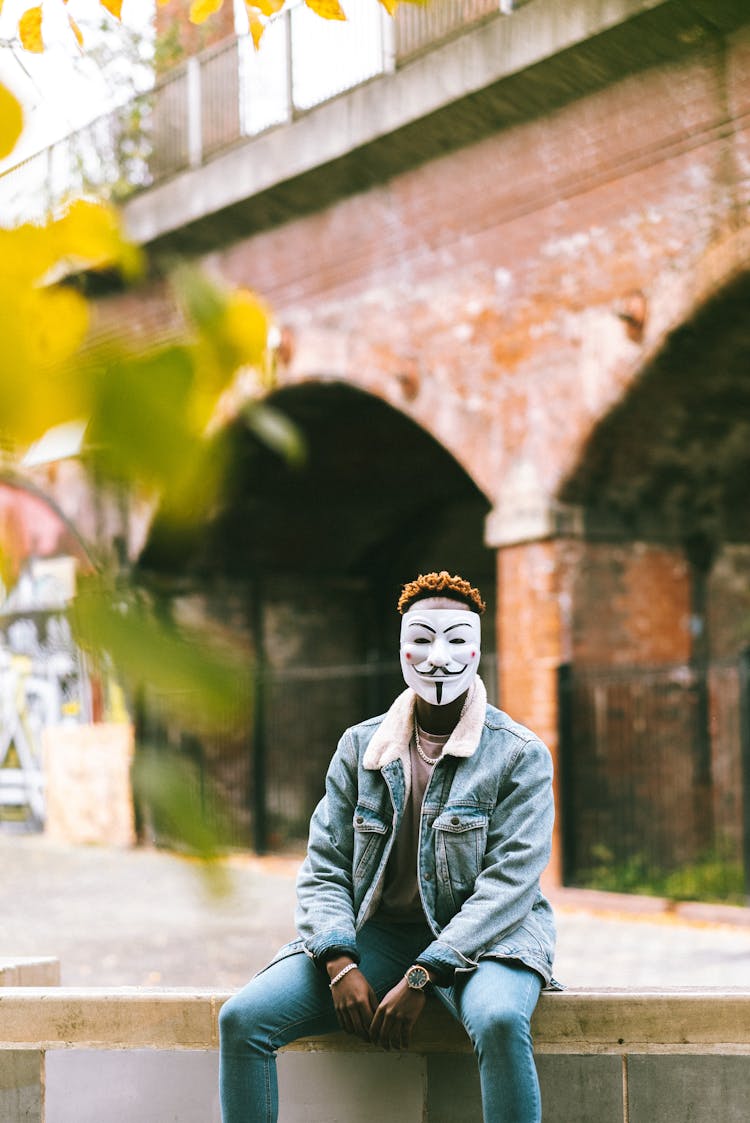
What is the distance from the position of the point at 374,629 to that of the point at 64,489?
1354 cm

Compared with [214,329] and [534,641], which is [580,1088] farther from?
[534,641]

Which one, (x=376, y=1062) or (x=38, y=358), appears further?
(x=376, y=1062)

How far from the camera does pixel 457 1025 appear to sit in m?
3.07

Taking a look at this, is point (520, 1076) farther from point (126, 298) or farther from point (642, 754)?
point (642, 754)

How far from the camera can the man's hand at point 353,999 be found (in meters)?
2.90

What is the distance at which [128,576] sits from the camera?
652 mm

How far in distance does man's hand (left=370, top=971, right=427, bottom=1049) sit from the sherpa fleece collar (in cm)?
48

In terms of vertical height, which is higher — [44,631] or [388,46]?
[388,46]

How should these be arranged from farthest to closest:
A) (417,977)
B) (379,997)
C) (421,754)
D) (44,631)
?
(421,754)
(379,997)
(417,977)
(44,631)

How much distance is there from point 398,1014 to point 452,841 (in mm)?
364

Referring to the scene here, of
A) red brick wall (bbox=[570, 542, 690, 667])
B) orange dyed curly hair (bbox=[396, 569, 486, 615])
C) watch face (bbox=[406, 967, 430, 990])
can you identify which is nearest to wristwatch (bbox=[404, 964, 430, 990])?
watch face (bbox=[406, 967, 430, 990])

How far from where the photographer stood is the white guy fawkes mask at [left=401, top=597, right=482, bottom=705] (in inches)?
126

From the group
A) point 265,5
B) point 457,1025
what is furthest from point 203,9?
point 457,1025

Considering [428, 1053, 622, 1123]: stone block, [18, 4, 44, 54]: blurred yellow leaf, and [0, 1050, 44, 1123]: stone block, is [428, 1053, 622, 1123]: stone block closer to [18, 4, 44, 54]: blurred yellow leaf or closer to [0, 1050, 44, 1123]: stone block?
[0, 1050, 44, 1123]: stone block
